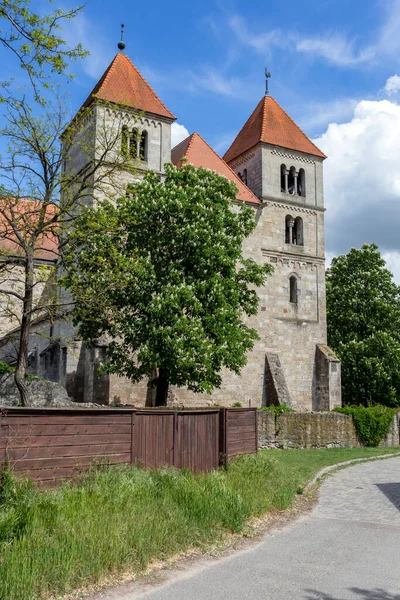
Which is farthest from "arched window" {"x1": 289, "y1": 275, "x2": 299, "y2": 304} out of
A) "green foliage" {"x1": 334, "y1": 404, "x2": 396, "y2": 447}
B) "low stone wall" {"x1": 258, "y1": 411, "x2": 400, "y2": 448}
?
"low stone wall" {"x1": 258, "y1": 411, "x2": 400, "y2": 448}

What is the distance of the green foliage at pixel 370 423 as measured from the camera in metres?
24.6

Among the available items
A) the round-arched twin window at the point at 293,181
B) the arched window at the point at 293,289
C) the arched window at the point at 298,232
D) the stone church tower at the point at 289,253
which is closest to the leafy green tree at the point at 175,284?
the stone church tower at the point at 289,253

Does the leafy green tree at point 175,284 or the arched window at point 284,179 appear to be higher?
the arched window at point 284,179

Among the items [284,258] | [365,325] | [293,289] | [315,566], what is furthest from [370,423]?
[315,566]

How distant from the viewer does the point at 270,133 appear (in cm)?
3497

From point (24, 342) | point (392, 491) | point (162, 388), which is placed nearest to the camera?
point (392, 491)

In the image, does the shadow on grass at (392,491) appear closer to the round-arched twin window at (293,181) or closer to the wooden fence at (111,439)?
the wooden fence at (111,439)

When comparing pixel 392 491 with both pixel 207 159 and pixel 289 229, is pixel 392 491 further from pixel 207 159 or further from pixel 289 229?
pixel 207 159

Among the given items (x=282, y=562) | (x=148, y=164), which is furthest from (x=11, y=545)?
(x=148, y=164)

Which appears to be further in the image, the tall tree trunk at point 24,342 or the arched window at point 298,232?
the arched window at point 298,232

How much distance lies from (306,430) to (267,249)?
13139mm

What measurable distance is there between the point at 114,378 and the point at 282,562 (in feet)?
61.8

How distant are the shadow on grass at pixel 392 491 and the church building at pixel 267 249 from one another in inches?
560

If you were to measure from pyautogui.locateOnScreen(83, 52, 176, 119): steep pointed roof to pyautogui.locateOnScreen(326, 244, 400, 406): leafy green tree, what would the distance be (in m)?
19.4
